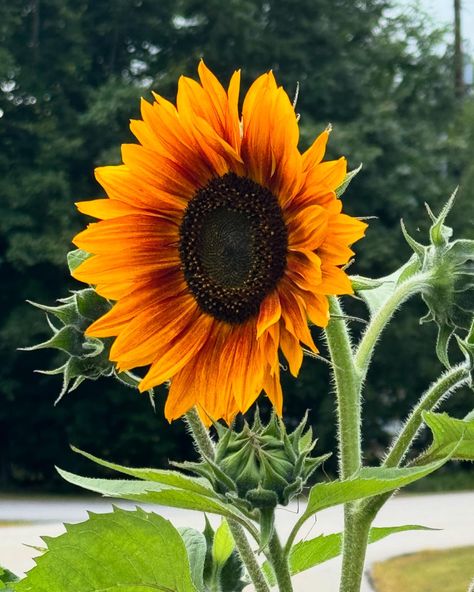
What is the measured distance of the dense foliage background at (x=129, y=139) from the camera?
14.7m

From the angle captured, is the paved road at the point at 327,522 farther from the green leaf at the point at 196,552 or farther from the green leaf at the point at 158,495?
the green leaf at the point at 158,495

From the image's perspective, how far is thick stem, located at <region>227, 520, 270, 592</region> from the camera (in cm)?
87

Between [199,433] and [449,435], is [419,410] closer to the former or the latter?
[449,435]

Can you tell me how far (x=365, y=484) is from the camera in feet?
2.46

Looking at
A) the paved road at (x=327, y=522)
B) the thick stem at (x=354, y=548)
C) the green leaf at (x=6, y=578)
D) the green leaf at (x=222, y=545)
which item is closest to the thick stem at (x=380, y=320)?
the thick stem at (x=354, y=548)

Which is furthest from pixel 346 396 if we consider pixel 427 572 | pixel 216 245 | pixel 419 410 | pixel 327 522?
pixel 327 522

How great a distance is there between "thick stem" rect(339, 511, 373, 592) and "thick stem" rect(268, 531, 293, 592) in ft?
0.20

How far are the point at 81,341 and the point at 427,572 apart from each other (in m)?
8.34

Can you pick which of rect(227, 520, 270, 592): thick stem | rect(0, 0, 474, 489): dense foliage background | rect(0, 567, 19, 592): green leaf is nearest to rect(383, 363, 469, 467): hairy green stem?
rect(227, 520, 270, 592): thick stem

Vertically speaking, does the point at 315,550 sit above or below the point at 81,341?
below

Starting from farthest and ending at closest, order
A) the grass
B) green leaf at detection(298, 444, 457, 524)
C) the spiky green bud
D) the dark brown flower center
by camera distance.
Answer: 1. the grass
2. the spiky green bud
3. the dark brown flower center
4. green leaf at detection(298, 444, 457, 524)

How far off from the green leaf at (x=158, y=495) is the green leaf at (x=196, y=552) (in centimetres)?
16

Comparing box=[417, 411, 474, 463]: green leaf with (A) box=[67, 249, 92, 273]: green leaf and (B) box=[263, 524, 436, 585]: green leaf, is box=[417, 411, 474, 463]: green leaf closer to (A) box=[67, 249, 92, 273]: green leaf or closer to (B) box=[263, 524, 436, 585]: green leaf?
(B) box=[263, 524, 436, 585]: green leaf

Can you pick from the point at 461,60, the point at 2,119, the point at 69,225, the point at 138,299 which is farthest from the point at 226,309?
the point at 461,60
